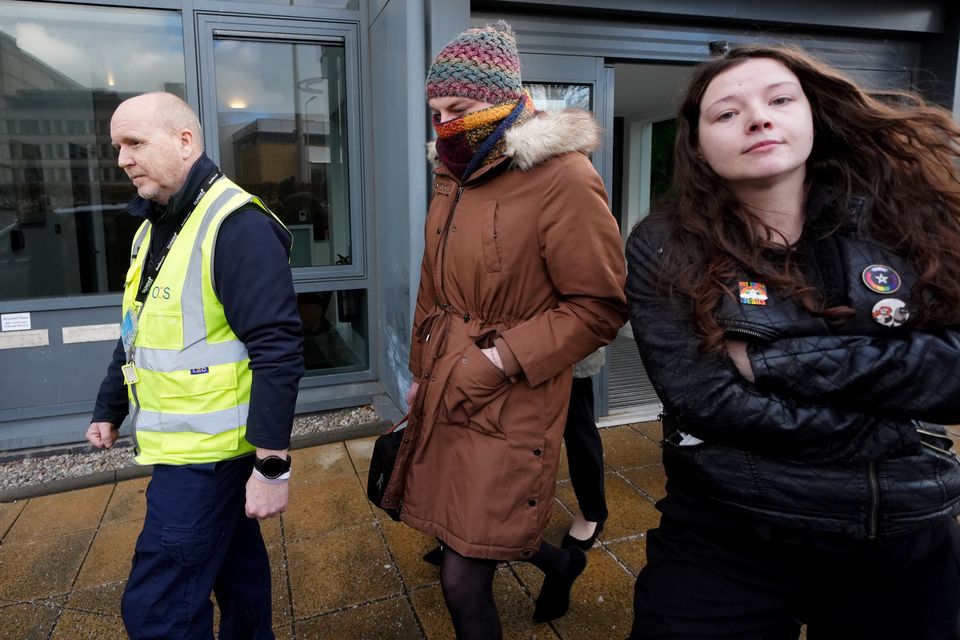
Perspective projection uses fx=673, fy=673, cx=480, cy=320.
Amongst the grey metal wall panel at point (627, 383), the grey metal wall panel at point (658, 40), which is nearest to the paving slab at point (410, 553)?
the grey metal wall panel at point (627, 383)

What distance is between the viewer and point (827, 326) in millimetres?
1336

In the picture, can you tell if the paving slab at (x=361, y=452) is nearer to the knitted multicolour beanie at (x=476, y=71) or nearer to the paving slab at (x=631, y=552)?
the paving slab at (x=631, y=552)

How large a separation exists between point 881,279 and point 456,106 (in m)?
1.22

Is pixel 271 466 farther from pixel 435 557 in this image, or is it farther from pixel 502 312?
pixel 435 557

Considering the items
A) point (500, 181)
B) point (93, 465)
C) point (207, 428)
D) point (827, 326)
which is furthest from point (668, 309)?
point (93, 465)

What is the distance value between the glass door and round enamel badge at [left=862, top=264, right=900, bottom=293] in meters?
3.95

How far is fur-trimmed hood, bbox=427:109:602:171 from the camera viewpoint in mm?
1926

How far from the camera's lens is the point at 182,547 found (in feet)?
5.98

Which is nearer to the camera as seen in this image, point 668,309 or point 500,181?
point 668,309

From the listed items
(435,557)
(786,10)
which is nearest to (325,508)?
(435,557)

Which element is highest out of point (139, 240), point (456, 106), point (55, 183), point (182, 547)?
point (456, 106)

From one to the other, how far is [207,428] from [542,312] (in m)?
1.01

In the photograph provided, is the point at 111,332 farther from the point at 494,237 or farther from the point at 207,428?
the point at 494,237

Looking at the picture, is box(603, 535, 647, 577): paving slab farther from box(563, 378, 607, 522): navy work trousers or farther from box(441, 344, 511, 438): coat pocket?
box(441, 344, 511, 438): coat pocket
